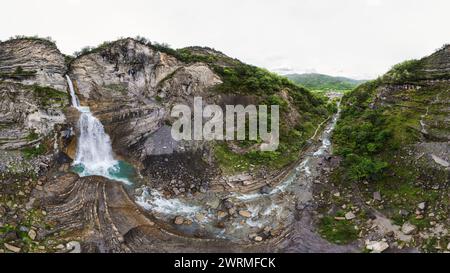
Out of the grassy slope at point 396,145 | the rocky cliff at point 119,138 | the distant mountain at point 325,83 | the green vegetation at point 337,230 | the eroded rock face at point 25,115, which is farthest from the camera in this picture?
the distant mountain at point 325,83

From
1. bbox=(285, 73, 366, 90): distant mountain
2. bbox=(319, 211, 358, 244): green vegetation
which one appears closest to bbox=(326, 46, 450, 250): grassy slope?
bbox=(319, 211, 358, 244): green vegetation

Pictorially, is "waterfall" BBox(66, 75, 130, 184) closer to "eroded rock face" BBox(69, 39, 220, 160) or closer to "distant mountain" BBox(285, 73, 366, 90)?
"eroded rock face" BBox(69, 39, 220, 160)

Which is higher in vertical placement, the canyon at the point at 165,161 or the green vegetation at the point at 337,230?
the canyon at the point at 165,161

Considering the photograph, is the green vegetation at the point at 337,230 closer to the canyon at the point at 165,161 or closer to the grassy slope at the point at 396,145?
the canyon at the point at 165,161

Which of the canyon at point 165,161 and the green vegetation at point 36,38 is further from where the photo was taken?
the green vegetation at point 36,38

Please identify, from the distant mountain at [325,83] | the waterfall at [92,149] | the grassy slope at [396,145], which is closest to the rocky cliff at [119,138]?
the waterfall at [92,149]

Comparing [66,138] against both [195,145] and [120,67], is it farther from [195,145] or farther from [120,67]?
[195,145]

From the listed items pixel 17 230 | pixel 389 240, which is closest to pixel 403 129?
pixel 389 240
